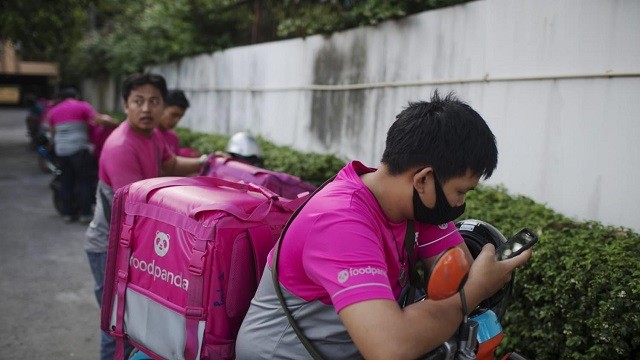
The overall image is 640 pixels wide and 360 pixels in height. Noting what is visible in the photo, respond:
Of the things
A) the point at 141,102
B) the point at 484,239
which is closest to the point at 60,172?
the point at 141,102

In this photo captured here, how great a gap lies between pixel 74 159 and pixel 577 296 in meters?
7.40

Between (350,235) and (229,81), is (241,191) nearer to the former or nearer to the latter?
(350,235)

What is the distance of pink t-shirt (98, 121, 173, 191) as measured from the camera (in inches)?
137

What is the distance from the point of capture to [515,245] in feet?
6.43

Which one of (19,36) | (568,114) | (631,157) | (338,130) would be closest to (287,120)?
(338,130)

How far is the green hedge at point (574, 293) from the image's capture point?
287cm

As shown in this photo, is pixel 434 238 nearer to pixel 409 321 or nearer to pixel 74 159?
pixel 409 321

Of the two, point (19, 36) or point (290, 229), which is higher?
point (19, 36)

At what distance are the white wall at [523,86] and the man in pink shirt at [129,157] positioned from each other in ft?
8.37

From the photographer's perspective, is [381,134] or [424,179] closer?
[424,179]

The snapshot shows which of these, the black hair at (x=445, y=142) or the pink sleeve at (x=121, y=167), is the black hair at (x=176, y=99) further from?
the black hair at (x=445, y=142)

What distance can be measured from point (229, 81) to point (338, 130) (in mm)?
3898

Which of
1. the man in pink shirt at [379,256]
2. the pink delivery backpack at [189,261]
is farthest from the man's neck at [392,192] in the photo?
the pink delivery backpack at [189,261]

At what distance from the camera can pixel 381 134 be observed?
21.3 feet
